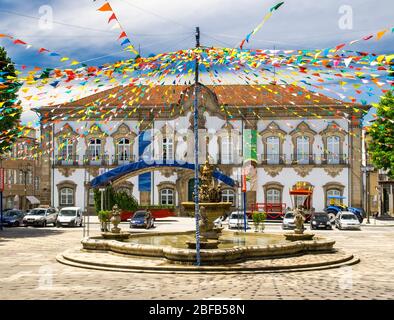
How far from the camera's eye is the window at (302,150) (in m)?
51.2

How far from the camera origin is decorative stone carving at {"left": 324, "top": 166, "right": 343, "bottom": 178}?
5094cm

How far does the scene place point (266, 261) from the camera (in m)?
17.1

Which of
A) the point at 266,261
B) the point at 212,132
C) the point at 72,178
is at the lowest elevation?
the point at 266,261

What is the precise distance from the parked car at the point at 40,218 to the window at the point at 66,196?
13514mm

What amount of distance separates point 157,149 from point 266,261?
119 feet

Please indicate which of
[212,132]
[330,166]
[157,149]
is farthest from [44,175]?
[330,166]

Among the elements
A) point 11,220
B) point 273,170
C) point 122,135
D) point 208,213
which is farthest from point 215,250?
point 122,135

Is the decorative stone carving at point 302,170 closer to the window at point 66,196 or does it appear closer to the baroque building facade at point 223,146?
the baroque building facade at point 223,146

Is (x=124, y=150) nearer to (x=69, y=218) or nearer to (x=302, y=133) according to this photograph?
(x=69, y=218)

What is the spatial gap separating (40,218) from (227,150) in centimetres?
2001

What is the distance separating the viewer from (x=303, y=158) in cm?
5122
